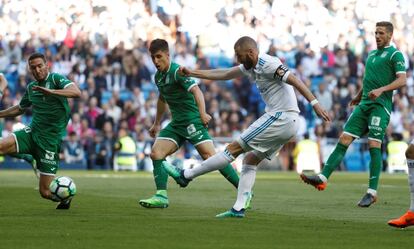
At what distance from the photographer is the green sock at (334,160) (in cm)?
1423

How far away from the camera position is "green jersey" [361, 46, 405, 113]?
14547 millimetres

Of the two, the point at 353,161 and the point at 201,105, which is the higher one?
the point at 201,105

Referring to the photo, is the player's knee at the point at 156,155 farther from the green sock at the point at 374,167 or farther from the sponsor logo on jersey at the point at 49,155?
the green sock at the point at 374,167

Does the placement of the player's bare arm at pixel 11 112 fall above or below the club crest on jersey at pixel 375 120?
above

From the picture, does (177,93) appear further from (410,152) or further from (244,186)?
(410,152)

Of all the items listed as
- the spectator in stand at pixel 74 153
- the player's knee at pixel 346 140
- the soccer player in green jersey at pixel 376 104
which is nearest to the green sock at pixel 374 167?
the soccer player in green jersey at pixel 376 104

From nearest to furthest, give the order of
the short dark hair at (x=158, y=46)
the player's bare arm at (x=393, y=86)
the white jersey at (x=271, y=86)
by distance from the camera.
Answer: the white jersey at (x=271, y=86) → the player's bare arm at (x=393, y=86) → the short dark hair at (x=158, y=46)

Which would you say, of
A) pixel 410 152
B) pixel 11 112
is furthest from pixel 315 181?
pixel 11 112

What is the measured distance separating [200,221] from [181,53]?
66.6 feet

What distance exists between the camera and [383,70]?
577 inches

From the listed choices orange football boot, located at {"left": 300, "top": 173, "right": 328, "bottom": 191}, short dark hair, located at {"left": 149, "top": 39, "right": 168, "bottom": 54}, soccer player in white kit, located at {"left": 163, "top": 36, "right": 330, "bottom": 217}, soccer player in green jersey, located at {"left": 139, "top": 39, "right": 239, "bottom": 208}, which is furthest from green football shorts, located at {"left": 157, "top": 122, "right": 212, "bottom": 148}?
soccer player in white kit, located at {"left": 163, "top": 36, "right": 330, "bottom": 217}

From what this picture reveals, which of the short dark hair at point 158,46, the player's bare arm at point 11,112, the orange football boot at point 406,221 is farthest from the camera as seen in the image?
the player's bare arm at point 11,112

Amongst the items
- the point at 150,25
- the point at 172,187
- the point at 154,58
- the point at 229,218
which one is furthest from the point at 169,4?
the point at 229,218

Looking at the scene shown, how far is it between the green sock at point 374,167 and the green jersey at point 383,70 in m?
0.61
